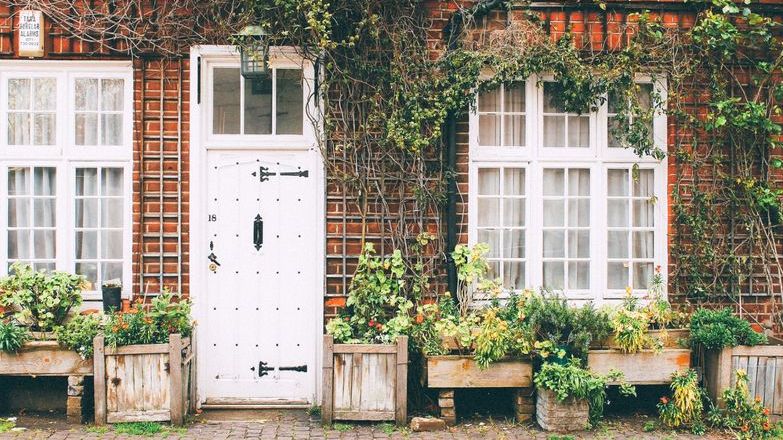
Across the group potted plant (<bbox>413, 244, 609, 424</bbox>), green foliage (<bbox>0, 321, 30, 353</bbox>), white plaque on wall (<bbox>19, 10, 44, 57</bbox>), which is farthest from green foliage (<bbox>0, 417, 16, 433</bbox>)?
potted plant (<bbox>413, 244, 609, 424</bbox>)

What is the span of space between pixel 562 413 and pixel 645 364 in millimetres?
902

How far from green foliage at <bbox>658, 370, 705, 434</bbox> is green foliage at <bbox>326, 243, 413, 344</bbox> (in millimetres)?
2313

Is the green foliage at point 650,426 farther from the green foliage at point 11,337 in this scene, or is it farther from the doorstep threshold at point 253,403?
the green foliage at point 11,337

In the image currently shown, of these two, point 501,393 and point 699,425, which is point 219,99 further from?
point 699,425

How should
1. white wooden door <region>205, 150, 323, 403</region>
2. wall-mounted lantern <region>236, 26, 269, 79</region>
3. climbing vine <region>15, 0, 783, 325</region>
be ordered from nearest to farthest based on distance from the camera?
wall-mounted lantern <region>236, 26, 269, 79</region>, climbing vine <region>15, 0, 783, 325</region>, white wooden door <region>205, 150, 323, 403</region>

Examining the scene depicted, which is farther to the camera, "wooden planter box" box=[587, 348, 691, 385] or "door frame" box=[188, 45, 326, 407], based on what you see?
"door frame" box=[188, 45, 326, 407]

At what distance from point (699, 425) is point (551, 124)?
3007mm

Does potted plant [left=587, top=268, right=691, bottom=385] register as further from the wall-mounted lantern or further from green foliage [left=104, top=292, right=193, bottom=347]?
the wall-mounted lantern

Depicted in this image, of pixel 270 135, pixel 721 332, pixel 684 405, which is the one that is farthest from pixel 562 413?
pixel 270 135

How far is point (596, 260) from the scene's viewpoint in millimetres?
7738

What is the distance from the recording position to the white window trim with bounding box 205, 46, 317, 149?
746cm

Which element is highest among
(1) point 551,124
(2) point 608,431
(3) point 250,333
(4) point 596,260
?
(1) point 551,124

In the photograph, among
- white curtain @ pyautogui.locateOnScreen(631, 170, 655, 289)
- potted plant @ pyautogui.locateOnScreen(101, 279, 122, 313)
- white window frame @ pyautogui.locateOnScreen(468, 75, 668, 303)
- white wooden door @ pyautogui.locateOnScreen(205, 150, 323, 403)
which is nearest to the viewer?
potted plant @ pyautogui.locateOnScreen(101, 279, 122, 313)

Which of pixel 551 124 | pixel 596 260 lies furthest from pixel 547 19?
pixel 596 260
